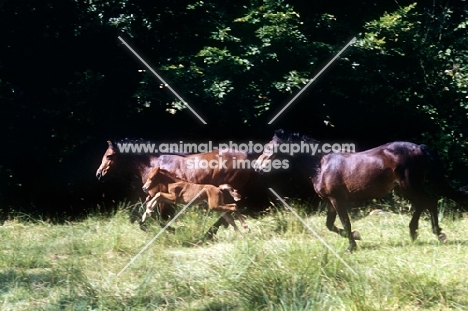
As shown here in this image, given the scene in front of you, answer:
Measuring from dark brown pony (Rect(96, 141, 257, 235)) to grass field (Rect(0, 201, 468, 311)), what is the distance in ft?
2.43

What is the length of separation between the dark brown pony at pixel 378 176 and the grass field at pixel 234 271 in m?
0.57

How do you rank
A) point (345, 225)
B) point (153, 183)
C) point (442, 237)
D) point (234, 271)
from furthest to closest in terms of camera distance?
point (153, 183), point (442, 237), point (345, 225), point (234, 271)

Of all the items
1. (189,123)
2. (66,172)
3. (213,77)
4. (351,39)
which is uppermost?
(351,39)

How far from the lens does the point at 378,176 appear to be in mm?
7734

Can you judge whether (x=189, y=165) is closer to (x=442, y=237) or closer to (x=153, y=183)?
(x=153, y=183)

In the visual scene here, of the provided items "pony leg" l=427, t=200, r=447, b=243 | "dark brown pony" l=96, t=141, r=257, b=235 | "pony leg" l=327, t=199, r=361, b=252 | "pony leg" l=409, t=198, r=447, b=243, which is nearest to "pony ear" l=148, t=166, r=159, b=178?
"dark brown pony" l=96, t=141, r=257, b=235

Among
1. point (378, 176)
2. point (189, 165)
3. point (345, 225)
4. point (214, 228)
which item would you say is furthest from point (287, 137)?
point (189, 165)

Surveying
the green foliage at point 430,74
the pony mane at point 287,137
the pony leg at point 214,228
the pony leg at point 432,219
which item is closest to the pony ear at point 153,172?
the pony leg at point 214,228

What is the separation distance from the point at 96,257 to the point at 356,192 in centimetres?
363

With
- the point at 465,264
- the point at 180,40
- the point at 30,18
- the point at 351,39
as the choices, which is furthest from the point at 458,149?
the point at 30,18

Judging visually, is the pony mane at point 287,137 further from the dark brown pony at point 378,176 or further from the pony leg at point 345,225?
the pony leg at point 345,225

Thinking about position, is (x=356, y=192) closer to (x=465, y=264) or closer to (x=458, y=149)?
(x=465, y=264)

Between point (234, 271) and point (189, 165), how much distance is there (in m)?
3.23

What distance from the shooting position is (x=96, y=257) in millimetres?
7605
